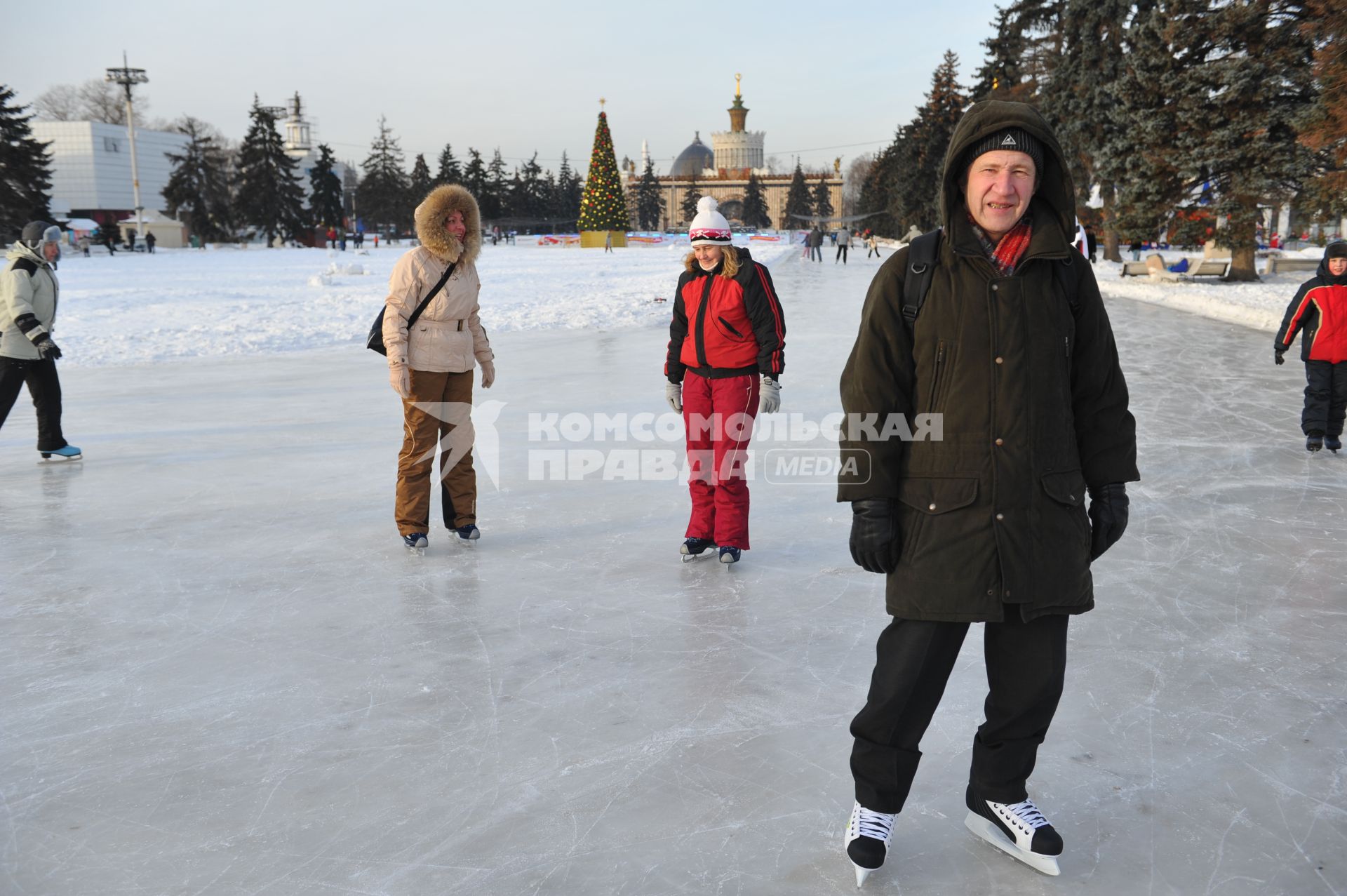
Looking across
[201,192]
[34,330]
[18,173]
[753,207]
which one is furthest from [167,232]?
[753,207]

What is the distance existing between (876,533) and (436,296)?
3037 mm

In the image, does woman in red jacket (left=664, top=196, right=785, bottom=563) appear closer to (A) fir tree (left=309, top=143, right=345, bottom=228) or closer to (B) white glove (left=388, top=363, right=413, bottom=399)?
(B) white glove (left=388, top=363, right=413, bottom=399)

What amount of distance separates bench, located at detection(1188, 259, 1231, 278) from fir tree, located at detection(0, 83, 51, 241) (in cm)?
4625

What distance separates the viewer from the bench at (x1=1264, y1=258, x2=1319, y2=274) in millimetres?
24805

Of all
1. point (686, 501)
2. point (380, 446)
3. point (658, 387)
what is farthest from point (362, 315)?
point (686, 501)

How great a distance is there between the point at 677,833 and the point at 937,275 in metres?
1.48

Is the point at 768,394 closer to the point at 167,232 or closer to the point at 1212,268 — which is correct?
the point at 1212,268

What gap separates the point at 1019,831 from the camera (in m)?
2.39

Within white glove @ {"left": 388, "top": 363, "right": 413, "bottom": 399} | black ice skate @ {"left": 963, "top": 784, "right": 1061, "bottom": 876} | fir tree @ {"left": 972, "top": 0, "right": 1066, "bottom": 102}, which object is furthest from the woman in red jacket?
fir tree @ {"left": 972, "top": 0, "right": 1066, "bottom": 102}

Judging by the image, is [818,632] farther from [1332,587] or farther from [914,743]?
[1332,587]

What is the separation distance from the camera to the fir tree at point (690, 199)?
376 ft

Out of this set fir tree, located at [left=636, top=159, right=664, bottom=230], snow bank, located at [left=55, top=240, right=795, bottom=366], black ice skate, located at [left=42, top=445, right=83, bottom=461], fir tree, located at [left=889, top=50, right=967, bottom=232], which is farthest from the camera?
fir tree, located at [left=636, top=159, right=664, bottom=230]

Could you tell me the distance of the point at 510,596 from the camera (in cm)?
425

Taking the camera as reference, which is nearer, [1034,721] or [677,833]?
[1034,721]
